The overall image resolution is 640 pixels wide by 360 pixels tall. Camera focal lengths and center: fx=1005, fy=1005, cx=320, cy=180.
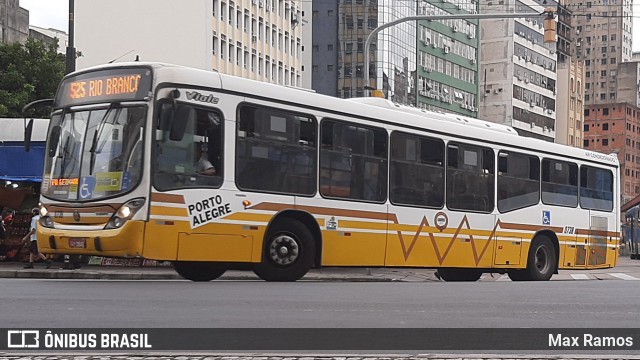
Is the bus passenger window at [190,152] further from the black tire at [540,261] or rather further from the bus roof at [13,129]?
the bus roof at [13,129]

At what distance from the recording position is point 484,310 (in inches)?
426

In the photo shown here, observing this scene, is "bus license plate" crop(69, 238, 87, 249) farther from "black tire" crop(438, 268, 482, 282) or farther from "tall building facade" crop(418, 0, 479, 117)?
"tall building facade" crop(418, 0, 479, 117)

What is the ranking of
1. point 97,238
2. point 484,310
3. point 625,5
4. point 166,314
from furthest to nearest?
1. point 625,5
2. point 97,238
3. point 484,310
4. point 166,314

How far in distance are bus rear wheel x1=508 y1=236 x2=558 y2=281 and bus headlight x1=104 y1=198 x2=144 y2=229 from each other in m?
10.4

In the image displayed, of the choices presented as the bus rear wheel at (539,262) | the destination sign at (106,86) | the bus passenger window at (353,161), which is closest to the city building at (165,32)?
the bus rear wheel at (539,262)

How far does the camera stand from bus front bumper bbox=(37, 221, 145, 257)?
13.8 m

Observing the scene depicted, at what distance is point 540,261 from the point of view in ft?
72.2

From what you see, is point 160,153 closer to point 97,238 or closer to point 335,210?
point 97,238

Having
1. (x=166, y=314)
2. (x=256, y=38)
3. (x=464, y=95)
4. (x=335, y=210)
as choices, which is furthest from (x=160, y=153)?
(x=464, y=95)

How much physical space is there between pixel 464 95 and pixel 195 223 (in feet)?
320

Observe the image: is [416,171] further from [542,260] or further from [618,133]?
[618,133]

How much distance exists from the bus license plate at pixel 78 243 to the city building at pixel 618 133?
17069 centimetres

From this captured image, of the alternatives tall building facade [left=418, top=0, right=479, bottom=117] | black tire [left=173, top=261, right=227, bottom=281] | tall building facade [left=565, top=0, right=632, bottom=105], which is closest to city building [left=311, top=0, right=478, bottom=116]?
tall building facade [left=418, top=0, right=479, bottom=117]

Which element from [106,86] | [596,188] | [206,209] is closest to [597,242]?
[596,188]
